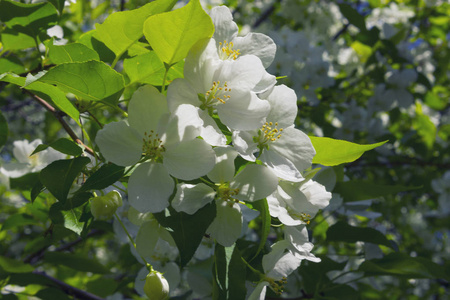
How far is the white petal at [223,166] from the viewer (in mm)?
949

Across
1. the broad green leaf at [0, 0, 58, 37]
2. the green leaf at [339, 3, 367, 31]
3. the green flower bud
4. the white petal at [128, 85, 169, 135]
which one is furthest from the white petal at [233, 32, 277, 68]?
the green leaf at [339, 3, 367, 31]

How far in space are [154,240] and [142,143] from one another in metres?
0.28

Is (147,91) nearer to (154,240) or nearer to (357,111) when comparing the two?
(154,240)

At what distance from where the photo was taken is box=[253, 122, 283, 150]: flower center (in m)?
1.02

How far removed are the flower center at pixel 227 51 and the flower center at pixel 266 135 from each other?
7.4 inches

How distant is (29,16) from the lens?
1333 mm

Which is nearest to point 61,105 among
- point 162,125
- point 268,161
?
point 162,125

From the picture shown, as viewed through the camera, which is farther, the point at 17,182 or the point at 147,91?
the point at 17,182

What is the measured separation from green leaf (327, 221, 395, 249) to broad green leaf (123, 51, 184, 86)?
→ 92 cm

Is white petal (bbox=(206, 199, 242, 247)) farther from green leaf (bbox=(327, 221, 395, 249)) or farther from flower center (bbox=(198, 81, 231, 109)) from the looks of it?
green leaf (bbox=(327, 221, 395, 249))

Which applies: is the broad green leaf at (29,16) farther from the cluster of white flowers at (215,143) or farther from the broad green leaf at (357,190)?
the broad green leaf at (357,190)

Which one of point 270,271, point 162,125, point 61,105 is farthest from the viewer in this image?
point 270,271

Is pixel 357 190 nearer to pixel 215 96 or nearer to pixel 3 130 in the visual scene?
pixel 215 96

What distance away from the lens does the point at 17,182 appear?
4.96 feet
